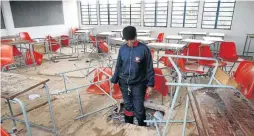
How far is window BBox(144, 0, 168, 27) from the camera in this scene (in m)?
8.19

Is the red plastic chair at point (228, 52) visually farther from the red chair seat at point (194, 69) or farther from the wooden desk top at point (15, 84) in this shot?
the wooden desk top at point (15, 84)

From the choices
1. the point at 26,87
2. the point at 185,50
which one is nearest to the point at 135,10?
the point at 185,50

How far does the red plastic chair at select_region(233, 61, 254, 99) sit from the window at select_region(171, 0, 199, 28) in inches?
232

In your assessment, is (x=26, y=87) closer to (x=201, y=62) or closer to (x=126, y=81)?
(x=126, y=81)

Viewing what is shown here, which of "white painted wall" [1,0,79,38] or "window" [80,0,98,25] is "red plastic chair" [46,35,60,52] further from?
"window" [80,0,98,25]

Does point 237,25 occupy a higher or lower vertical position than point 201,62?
higher

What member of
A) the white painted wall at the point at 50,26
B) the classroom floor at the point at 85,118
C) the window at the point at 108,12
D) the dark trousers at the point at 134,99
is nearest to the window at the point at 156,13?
the window at the point at 108,12

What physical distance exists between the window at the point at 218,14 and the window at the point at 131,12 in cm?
310

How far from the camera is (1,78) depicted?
203 cm

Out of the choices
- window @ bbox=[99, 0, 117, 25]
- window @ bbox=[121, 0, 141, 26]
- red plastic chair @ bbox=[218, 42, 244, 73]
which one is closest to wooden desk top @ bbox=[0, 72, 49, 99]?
red plastic chair @ bbox=[218, 42, 244, 73]

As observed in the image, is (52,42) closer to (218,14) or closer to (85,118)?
(85,118)

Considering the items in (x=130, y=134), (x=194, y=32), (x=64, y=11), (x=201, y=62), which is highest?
(x=64, y=11)

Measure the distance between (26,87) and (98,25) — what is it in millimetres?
8772

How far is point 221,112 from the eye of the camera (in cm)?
114
